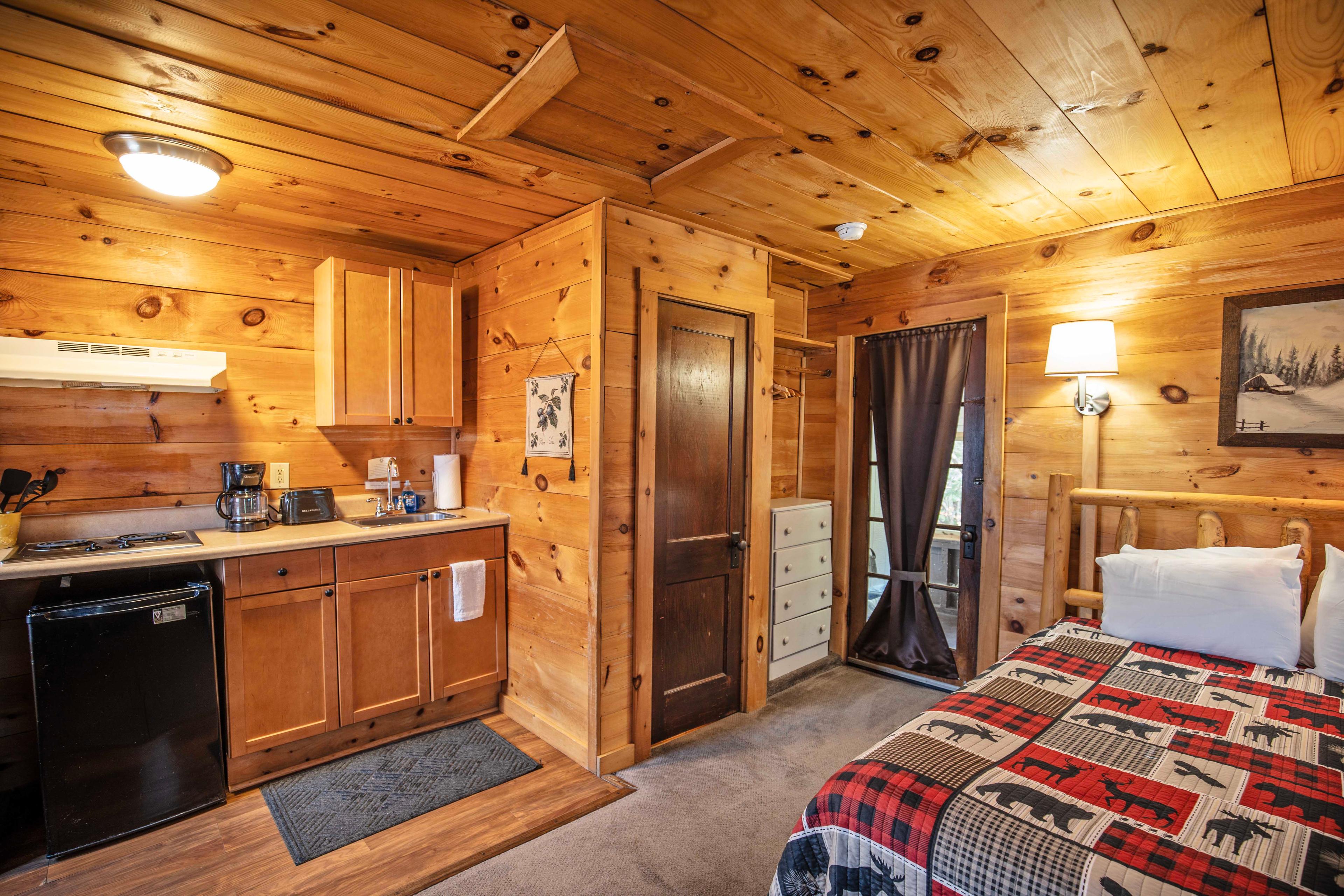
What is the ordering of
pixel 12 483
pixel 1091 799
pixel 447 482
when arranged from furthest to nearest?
pixel 447 482
pixel 12 483
pixel 1091 799

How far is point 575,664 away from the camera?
8.72 ft

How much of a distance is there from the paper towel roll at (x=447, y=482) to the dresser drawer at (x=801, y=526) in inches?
69.4

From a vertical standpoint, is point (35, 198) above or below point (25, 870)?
above

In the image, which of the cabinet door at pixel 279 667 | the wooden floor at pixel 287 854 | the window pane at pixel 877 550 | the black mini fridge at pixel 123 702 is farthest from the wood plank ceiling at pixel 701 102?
the wooden floor at pixel 287 854

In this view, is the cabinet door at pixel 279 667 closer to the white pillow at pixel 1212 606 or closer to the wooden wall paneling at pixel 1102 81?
the wooden wall paneling at pixel 1102 81

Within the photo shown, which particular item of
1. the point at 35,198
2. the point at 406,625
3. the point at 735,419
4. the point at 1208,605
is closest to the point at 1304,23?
the point at 1208,605

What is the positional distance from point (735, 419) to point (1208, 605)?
1.94m

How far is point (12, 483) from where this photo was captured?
229 cm

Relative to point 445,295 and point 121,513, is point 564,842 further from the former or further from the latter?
point 445,295

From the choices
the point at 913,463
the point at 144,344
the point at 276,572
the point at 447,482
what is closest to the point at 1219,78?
the point at 913,463

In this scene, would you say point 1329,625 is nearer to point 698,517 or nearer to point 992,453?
point 992,453

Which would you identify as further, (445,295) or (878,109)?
(445,295)

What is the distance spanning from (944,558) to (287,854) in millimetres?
3305

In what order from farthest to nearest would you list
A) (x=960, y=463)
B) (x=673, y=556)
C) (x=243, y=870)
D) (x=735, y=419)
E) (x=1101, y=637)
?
1. (x=960, y=463)
2. (x=735, y=419)
3. (x=673, y=556)
4. (x=1101, y=637)
5. (x=243, y=870)
